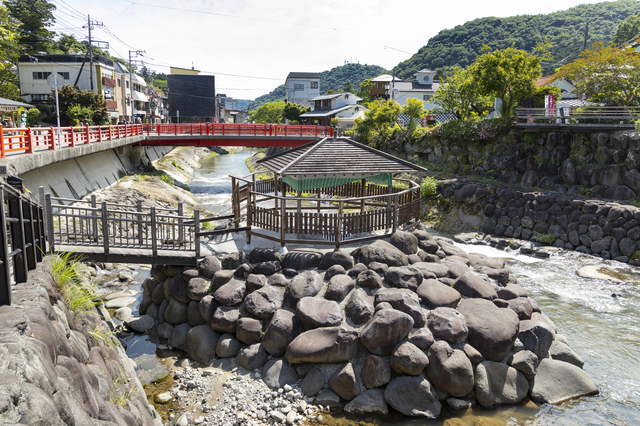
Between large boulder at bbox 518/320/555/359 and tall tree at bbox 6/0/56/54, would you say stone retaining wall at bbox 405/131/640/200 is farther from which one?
tall tree at bbox 6/0/56/54

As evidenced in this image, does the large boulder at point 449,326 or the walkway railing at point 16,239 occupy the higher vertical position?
the walkway railing at point 16,239

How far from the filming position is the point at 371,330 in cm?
893

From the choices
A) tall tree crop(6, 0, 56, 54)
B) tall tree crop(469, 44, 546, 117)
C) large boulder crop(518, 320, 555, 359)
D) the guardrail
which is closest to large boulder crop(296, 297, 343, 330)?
large boulder crop(518, 320, 555, 359)

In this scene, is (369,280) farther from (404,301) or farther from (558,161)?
(558,161)

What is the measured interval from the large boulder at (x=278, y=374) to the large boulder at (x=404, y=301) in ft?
8.34

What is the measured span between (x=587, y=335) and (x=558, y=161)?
1550cm

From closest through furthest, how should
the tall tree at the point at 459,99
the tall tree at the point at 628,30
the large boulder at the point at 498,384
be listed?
the large boulder at the point at 498,384 → the tall tree at the point at 459,99 → the tall tree at the point at 628,30

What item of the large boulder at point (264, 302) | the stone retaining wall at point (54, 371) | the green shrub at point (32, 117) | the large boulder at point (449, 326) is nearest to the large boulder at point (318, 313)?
the large boulder at point (264, 302)

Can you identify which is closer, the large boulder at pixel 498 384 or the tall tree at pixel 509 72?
the large boulder at pixel 498 384

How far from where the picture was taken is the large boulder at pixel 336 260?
1122 cm

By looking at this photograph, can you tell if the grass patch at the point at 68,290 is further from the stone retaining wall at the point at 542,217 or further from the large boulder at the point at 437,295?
the stone retaining wall at the point at 542,217

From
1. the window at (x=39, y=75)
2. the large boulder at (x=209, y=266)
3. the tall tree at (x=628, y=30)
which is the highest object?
the tall tree at (x=628, y=30)

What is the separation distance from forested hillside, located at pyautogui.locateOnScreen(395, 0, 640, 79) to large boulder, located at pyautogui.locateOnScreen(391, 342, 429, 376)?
81.3 metres

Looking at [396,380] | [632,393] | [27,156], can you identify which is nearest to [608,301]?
[632,393]
